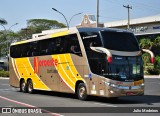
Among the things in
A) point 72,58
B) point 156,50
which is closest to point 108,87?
point 72,58

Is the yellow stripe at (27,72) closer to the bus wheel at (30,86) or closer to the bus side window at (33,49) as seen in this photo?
the bus wheel at (30,86)

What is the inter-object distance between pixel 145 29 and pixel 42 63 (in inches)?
1567

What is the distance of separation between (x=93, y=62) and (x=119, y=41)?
61.2 inches

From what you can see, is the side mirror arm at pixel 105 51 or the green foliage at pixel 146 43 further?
the green foliage at pixel 146 43

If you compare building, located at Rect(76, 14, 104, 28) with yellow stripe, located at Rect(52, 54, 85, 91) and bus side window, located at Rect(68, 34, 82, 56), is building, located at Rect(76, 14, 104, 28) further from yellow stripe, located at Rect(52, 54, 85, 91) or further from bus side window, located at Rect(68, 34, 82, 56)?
bus side window, located at Rect(68, 34, 82, 56)

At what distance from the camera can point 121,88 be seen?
56.6ft

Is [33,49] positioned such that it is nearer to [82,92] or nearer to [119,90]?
[82,92]

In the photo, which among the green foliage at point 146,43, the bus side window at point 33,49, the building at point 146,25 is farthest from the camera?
the building at point 146,25

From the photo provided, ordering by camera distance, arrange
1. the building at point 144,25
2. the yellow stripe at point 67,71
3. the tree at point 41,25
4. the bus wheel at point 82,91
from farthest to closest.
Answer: the tree at point 41,25 < the building at point 144,25 < the yellow stripe at point 67,71 < the bus wheel at point 82,91

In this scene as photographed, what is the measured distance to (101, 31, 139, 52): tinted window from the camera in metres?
17.7

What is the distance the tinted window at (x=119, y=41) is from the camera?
58.2 feet

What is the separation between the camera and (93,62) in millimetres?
18109

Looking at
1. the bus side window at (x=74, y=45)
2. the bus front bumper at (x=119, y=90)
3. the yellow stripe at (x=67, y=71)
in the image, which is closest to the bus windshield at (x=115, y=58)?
the bus front bumper at (x=119, y=90)

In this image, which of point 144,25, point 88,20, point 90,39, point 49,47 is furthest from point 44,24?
point 90,39
